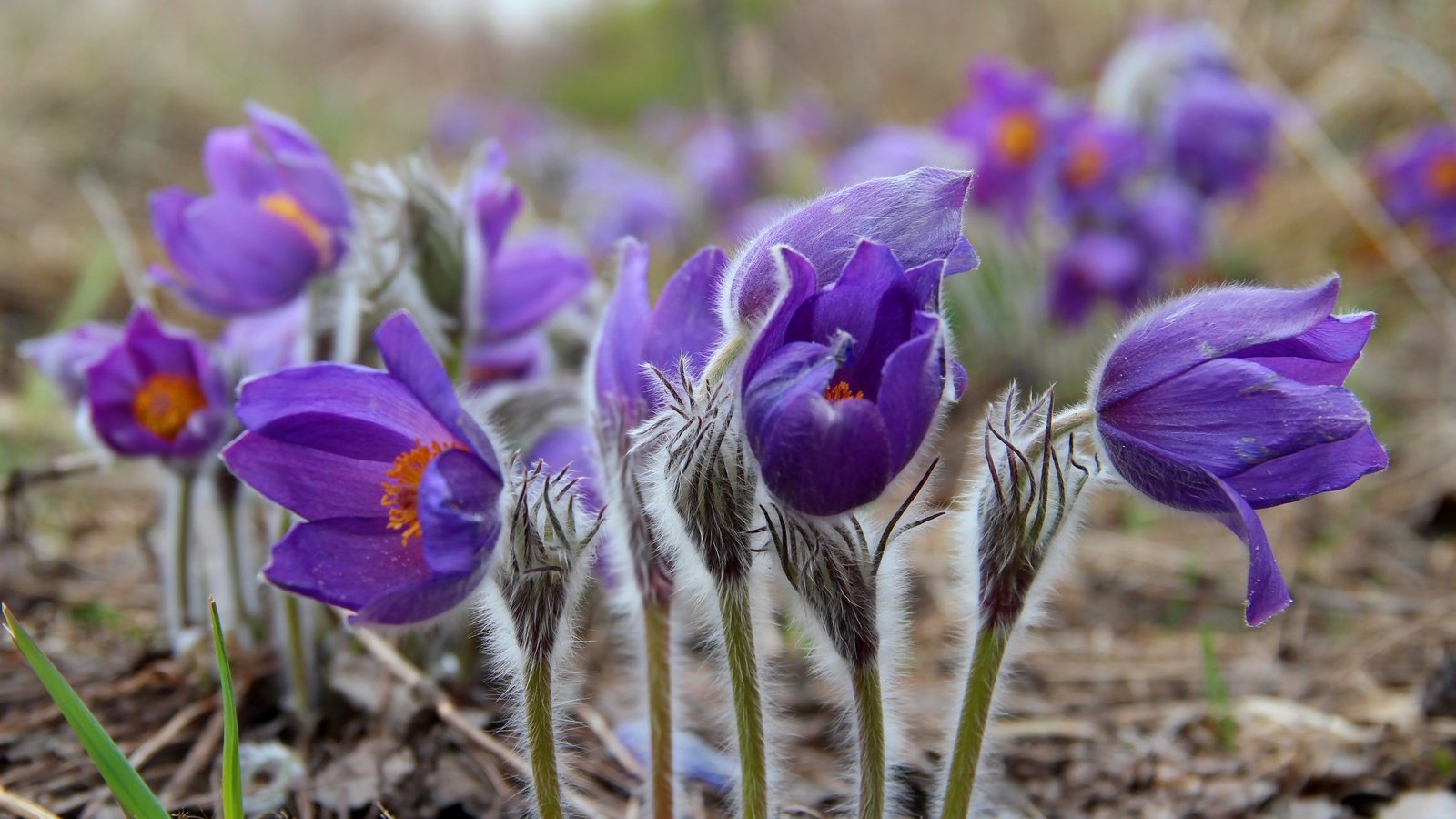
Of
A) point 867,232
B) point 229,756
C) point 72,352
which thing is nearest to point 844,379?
point 867,232

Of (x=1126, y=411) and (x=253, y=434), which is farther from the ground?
(x=1126, y=411)

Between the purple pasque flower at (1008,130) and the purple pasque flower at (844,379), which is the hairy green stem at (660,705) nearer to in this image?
the purple pasque flower at (844,379)

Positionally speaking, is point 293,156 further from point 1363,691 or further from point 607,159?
point 607,159

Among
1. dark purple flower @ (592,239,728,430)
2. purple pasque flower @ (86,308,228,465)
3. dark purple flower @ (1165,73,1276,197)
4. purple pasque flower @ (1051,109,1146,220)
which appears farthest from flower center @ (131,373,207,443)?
dark purple flower @ (1165,73,1276,197)

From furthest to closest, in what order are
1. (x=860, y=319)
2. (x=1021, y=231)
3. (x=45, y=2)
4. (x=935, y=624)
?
(x=45, y=2) → (x=1021, y=231) → (x=935, y=624) → (x=860, y=319)

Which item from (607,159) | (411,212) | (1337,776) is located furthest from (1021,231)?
(607,159)

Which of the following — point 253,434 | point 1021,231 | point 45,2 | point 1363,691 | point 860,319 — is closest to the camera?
point 860,319

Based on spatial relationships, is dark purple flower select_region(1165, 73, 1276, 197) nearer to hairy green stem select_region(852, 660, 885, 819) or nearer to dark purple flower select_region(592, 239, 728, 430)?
dark purple flower select_region(592, 239, 728, 430)
